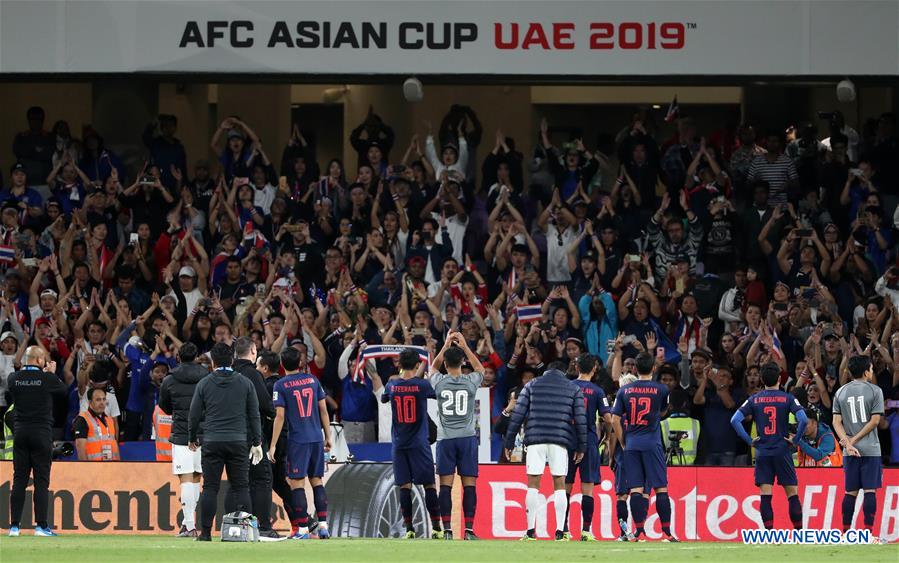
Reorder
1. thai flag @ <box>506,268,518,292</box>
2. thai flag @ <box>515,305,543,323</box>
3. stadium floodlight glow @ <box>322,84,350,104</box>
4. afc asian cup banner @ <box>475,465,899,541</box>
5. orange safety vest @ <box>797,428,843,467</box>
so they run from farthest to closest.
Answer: stadium floodlight glow @ <box>322,84,350,104</box>
thai flag @ <box>506,268,518,292</box>
thai flag @ <box>515,305,543,323</box>
orange safety vest @ <box>797,428,843,467</box>
afc asian cup banner @ <box>475,465,899,541</box>

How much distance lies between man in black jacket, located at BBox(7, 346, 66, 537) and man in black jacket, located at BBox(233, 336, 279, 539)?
216 centimetres

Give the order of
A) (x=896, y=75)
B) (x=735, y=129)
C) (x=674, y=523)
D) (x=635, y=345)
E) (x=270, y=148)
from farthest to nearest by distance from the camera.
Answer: (x=270, y=148) < (x=735, y=129) < (x=896, y=75) < (x=635, y=345) < (x=674, y=523)

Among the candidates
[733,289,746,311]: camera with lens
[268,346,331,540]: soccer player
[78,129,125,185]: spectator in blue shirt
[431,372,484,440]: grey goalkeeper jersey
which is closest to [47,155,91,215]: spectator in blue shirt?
[78,129,125,185]: spectator in blue shirt

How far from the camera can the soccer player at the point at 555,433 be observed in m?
17.3

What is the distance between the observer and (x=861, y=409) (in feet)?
58.4

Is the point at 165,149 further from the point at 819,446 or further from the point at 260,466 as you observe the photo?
the point at 819,446

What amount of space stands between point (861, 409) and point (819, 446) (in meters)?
2.05

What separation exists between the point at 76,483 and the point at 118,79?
6955 millimetres

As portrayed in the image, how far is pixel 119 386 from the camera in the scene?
72.3 feet

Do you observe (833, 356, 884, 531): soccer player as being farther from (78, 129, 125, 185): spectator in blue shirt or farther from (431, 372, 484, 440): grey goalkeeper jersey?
(78, 129, 125, 185): spectator in blue shirt

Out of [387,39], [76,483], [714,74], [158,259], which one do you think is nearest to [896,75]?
[714,74]

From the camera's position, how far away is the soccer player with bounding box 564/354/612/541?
17.6 m

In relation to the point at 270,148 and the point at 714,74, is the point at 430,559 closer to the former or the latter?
the point at 714,74

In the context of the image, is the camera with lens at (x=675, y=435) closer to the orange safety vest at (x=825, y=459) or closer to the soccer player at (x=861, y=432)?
the orange safety vest at (x=825, y=459)
